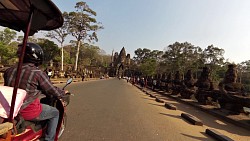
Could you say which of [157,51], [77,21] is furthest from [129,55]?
[77,21]

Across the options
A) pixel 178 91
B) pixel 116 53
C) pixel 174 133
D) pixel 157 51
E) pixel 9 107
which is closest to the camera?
pixel 9 107

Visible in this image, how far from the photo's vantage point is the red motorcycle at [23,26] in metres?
2.65

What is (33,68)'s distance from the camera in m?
3.20

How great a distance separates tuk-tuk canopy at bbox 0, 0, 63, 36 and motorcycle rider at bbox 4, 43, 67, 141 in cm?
46

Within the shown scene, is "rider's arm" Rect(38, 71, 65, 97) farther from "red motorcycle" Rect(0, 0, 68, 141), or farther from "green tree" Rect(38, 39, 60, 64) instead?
"green tree" Rect(38, 39, 60, 64)

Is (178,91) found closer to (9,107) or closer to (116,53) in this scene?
(9,107)

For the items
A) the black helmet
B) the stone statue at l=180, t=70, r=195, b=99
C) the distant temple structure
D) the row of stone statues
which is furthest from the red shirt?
the distant temple structure

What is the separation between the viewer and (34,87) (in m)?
3.19

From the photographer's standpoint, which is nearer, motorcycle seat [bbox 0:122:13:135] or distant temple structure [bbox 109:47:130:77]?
motorcycle seat [bbox 0:122:13:135]

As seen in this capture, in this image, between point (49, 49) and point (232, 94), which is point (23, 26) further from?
point (49, 49)

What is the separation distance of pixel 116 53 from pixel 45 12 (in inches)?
4898

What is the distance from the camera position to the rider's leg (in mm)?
3298

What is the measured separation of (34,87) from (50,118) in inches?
20.3

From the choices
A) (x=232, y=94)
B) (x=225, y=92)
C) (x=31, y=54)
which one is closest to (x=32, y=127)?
(x=31, y=54)
